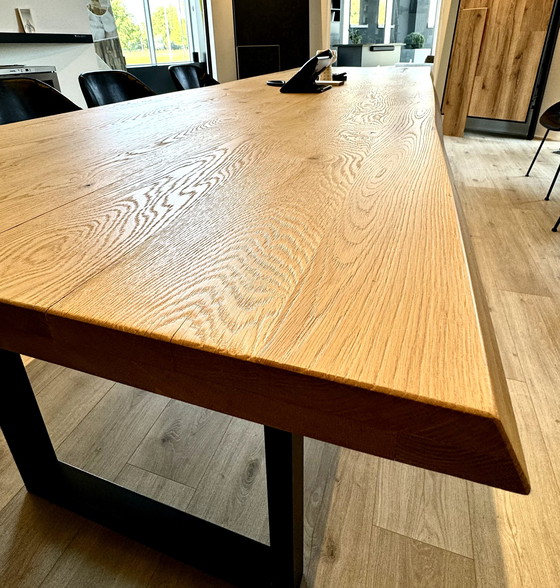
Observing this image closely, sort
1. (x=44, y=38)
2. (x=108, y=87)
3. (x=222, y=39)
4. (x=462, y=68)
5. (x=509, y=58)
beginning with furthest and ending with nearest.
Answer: (x=222, y=39)
(x=462, y=68)
(x=509, y=58)
(x=44, y=38)
(x=108, y=87)

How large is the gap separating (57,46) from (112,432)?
368cm

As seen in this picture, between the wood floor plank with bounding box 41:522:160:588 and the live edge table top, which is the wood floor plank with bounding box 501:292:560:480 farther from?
the wood floor plank with bounding box 41:522:160:588

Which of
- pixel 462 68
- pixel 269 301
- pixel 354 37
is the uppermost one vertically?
pixel 354 37

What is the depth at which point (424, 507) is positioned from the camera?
37.9 inches

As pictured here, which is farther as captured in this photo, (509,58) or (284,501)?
(509,58)

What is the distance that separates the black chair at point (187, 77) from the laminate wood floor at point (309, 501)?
1.88 m

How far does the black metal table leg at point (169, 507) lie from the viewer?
25.2 inches

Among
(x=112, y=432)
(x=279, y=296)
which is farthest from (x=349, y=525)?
(x=279, y=296)

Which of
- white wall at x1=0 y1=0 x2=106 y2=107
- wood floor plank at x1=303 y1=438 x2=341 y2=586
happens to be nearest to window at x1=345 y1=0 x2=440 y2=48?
white wall at x1=0 y1=0 x2=106 y2=107

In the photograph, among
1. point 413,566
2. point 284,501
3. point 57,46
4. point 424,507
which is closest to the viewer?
point 284,501

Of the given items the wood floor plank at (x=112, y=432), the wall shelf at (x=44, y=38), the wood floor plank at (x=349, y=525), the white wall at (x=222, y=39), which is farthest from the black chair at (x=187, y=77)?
the white wall at (x=222, y=39)

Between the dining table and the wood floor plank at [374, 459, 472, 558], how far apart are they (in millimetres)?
263

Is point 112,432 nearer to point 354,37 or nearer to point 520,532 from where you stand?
point 520,532

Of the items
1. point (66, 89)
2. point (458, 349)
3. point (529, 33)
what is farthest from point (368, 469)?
point (529, 33)
